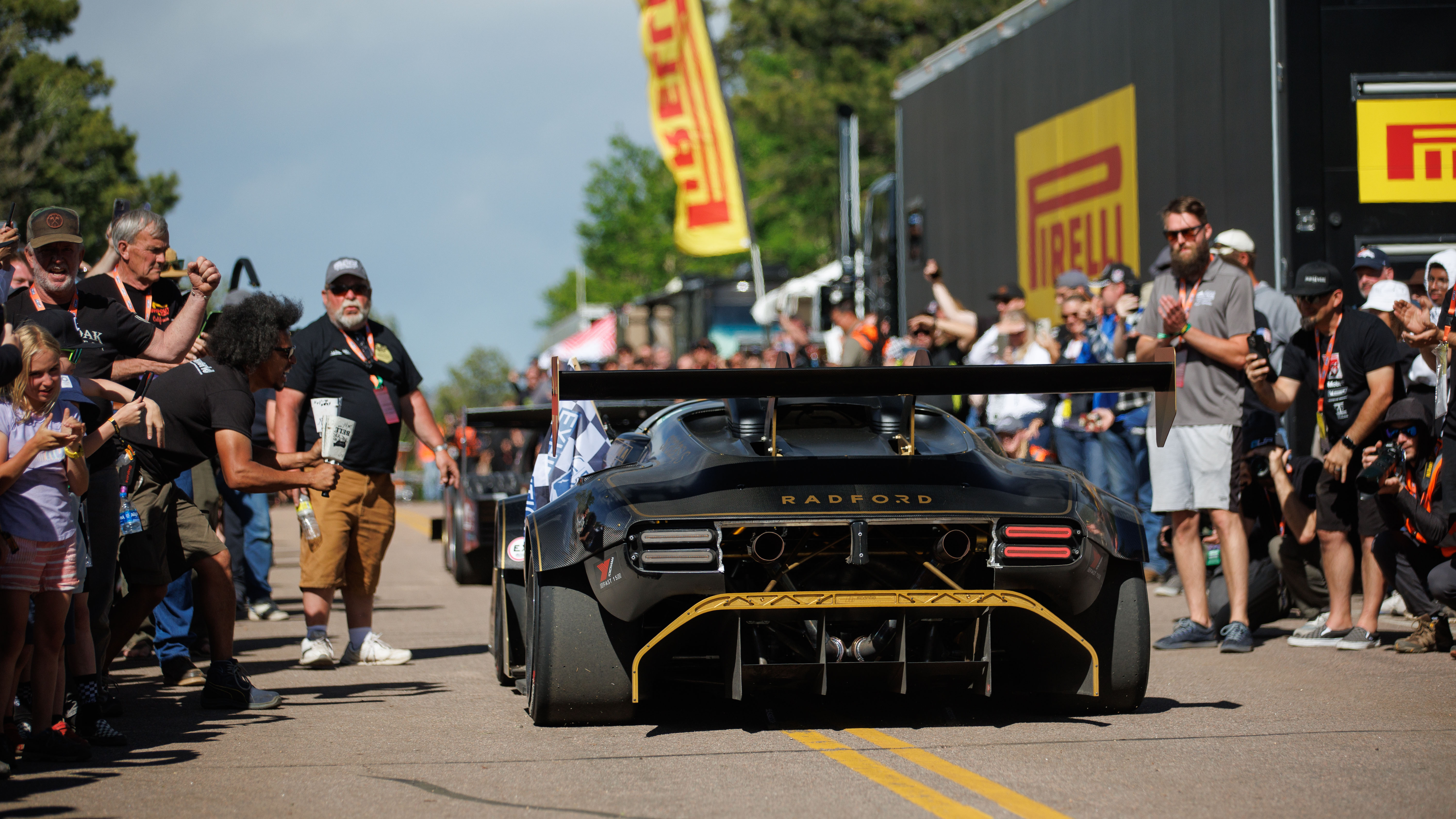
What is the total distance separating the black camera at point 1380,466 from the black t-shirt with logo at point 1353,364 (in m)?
0.17

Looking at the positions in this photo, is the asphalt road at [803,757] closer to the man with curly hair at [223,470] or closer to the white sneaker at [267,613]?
the man with curly hair at [223,470]

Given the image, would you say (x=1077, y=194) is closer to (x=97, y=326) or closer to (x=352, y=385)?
(x=352, y=385)

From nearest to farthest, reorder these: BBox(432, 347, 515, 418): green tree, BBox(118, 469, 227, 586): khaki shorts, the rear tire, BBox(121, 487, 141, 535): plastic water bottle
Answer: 1. the rear tire
2. BBox(121, 487, 141, 535): plastic water bottle
3. BBox(118, 469, 227, 586): khaki shorts
4. BBox(432, 347, 515, 418): green tree

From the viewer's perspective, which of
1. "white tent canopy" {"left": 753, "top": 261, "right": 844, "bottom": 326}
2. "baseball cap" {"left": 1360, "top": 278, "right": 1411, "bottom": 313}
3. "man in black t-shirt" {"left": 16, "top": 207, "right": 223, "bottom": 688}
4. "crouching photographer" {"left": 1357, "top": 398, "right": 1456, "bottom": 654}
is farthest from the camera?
"white tent canopy" {"left": 753, "top": 261, "right": 844, "bottom": 326}

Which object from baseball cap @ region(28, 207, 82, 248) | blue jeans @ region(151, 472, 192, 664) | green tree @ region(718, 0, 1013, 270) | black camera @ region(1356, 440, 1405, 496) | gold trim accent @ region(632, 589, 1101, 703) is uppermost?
green tree @ region(718, 0, 1013, 270)

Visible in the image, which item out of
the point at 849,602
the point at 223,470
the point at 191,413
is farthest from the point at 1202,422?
the point at 191,413

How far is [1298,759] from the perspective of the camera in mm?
5090

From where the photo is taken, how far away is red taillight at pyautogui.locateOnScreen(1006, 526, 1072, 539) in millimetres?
5504

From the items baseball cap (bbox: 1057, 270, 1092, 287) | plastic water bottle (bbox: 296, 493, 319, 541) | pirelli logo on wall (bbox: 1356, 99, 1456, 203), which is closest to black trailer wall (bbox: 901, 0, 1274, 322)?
baseball cap (bbox: 1057, 270, 1092, 287)

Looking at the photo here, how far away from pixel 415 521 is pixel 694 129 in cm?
953

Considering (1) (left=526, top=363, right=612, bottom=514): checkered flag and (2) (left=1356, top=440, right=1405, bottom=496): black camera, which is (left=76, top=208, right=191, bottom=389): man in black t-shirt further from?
(2) (left=1356, top=440, right=1405, bottom=496): black camera

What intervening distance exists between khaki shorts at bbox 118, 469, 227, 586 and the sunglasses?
502 centimetres

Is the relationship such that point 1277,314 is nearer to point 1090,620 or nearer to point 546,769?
point 1090,620

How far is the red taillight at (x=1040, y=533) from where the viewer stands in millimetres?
5504
